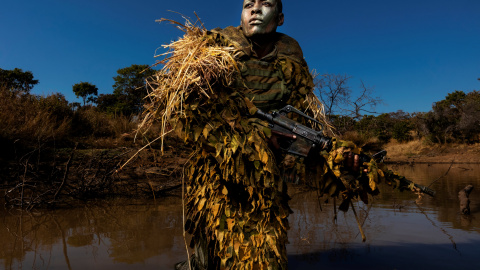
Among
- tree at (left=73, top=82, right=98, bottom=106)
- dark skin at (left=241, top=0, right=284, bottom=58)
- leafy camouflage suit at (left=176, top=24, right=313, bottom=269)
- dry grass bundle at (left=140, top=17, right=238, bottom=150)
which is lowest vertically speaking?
leafy camouflage suit at (left=176, top=24, right=313, bottom=269)

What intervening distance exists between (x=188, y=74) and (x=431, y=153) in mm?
20867

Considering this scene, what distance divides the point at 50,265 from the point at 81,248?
49 centimetres

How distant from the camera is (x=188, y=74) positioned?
243 centimetres

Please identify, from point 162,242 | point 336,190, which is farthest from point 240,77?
point 162,242

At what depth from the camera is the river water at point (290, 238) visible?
3361 mm

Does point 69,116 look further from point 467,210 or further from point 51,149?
point 467,210

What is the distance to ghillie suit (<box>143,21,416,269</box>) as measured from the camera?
90.7 inches

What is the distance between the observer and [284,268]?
2373 mm

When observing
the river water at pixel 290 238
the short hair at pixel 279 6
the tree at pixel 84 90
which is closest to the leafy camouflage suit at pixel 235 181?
the short hair at pixel 279 6

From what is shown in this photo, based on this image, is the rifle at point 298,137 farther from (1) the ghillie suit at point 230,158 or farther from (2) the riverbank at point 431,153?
(2) the riverbank at point 431,153

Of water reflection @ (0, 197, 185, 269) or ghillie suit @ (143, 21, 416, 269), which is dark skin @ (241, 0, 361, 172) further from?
water reflection @ (0, 197, 185, 269)

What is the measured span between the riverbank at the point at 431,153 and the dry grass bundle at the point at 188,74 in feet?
50.5

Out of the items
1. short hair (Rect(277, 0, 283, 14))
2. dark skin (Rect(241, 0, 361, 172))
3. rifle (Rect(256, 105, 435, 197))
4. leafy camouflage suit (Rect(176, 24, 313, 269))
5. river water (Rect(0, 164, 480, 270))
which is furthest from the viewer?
river water (Rect(0, 164, 480, 270))

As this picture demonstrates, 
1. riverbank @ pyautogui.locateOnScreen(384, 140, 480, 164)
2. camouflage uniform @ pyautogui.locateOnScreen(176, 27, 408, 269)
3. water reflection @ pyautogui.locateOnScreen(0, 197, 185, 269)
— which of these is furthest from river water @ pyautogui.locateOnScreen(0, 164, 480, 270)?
riverbank @ pyautogui.locateOnScreen(384, 140, 480, 164)
